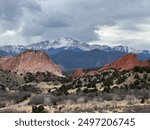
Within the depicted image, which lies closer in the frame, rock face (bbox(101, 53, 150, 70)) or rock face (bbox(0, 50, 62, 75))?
rock face (bbox(101, 53, 150, 70))

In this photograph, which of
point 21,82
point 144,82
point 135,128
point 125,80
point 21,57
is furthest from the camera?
point 21,57

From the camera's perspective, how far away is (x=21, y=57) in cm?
17088

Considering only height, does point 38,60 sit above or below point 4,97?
above

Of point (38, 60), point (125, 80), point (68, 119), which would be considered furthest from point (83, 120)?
point (38, 60)

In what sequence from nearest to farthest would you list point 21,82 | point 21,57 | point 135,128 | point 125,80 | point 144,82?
point 135,128 < point 144,82 < point 125,80 < point 21,82 < point 21,57

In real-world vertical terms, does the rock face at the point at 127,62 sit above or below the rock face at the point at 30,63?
below

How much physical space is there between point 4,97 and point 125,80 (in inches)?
705

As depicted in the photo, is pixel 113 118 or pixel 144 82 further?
pixel 144 82

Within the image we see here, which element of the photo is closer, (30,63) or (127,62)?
(127,62)

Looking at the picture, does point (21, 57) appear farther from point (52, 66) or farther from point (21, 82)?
point (21, 82)

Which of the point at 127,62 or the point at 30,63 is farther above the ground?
the point at 30,63

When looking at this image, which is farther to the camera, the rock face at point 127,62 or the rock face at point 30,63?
the rock face at point 30,63

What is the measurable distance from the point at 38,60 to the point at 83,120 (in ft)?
541

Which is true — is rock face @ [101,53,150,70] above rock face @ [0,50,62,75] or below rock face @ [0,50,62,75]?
below
